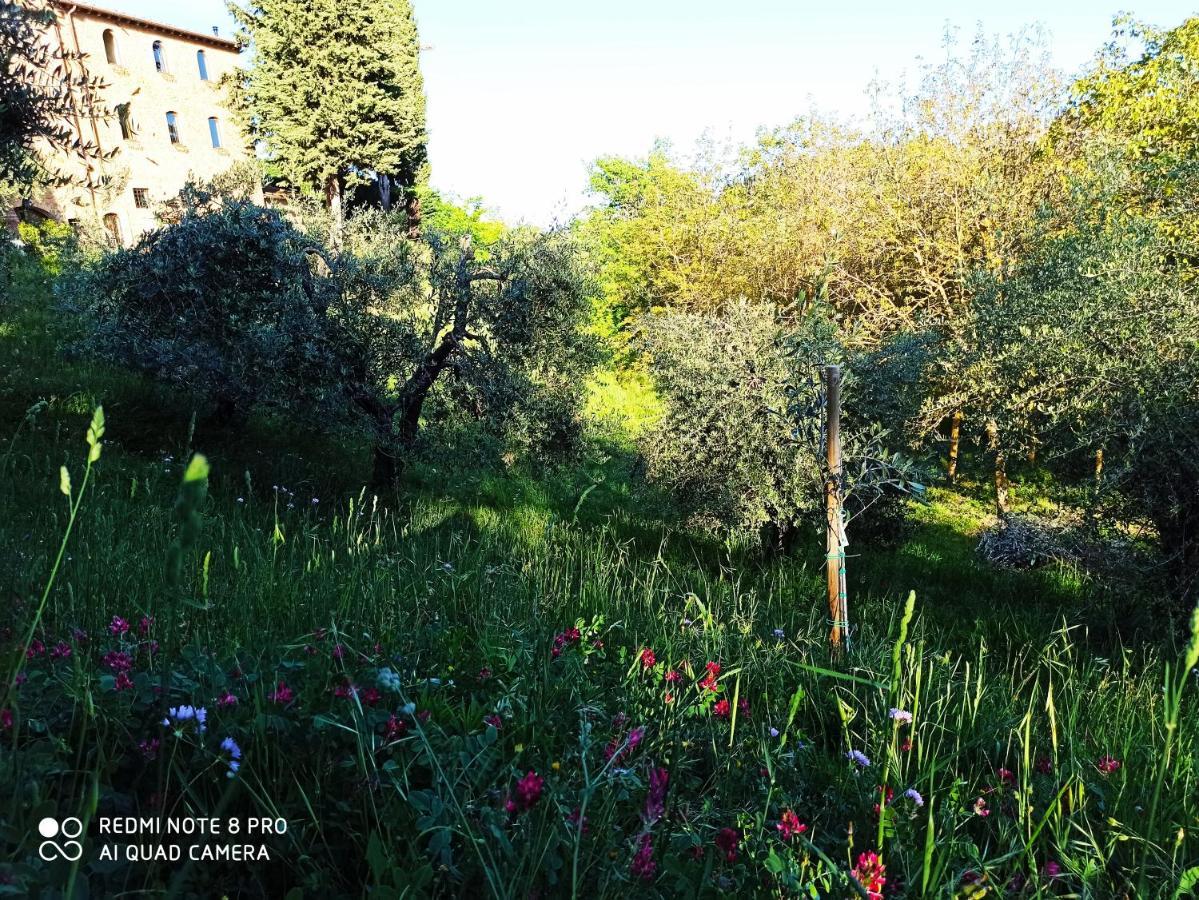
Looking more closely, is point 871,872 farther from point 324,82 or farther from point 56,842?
point 324,82

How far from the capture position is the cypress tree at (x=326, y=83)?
98.9 ft

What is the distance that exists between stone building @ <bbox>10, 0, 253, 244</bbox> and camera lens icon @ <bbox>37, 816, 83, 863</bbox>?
3357 centimetres

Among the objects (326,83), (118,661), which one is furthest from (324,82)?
(118,661)

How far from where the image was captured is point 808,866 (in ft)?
6.49

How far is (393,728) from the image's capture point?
1.90m

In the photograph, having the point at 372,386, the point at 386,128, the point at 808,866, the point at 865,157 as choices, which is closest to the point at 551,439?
the point at 372,386

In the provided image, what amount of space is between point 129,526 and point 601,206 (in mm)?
44423

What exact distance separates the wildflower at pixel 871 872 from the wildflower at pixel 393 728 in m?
1.22

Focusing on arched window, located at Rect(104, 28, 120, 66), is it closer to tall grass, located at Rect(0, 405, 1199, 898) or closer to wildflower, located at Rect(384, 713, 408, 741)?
tall grass, located at Rect(0, 405, 1199, 898)

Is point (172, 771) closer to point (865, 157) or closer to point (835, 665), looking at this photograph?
point (835, 665)

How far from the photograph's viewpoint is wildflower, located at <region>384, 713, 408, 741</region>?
1.90 meters

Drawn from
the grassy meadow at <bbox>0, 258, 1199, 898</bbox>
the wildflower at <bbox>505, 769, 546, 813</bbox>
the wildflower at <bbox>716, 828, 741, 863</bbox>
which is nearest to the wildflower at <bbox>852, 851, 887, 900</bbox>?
the grassy meadow at <bbox>0, 258, 1199, 898</bbox>

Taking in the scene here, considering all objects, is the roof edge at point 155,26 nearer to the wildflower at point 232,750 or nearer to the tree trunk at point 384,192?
the tree trunk at point 384,192

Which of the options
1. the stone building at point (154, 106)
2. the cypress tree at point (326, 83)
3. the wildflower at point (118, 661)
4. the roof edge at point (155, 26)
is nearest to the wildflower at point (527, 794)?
the wildflower at point (118, 661)
